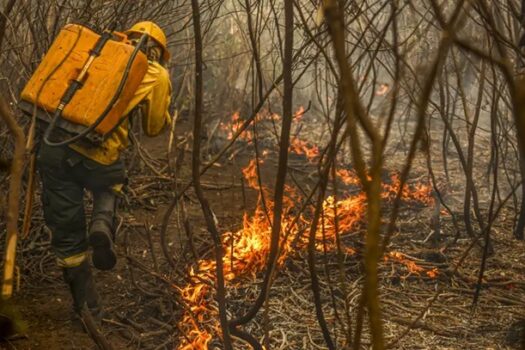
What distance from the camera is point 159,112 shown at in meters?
3.29

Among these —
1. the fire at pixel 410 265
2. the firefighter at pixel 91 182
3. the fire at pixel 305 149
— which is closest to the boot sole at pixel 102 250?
the firefighter at pixel 91 182

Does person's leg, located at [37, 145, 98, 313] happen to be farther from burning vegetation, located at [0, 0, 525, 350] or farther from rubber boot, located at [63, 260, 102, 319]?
burning vegetation, located at [0, 0, 525, 350]

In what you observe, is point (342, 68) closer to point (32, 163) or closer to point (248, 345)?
point (248, 345)

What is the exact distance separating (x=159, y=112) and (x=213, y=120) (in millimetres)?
4932

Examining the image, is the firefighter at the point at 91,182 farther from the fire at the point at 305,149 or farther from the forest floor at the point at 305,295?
the fire at the point at 305,149

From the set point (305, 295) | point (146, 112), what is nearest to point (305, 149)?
point (305, 295)

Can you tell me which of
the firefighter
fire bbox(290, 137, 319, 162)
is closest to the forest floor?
the firefighter

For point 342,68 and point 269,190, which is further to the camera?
point 269,190

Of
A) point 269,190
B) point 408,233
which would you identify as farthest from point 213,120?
point 408,233

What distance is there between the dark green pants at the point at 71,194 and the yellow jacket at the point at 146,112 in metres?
0.06

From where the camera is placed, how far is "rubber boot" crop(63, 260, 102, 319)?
10.8ft

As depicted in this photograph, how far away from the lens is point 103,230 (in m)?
3.16

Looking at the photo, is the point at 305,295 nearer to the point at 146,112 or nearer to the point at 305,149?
the point at 146,112

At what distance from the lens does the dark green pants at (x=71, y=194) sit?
316 cm
